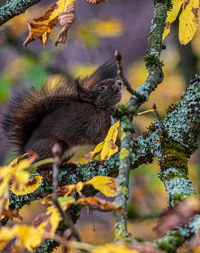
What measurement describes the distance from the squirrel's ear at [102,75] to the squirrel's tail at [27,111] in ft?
1.25

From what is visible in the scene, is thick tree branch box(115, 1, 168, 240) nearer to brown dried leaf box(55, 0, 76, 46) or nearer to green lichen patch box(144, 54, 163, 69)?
green lichen patch box(144, 54, 163, 69)

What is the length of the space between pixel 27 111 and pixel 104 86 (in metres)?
0.81

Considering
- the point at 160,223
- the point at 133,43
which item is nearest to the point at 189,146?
the point at 160,223

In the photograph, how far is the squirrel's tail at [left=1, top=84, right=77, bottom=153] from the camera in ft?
10.8

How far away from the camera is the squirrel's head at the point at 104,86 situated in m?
3.59

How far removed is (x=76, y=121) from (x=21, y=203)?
135 centimetres

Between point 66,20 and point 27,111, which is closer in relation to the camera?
point 66,20

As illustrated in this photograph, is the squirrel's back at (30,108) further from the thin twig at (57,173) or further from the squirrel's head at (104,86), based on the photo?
the thin twig at (57,173)

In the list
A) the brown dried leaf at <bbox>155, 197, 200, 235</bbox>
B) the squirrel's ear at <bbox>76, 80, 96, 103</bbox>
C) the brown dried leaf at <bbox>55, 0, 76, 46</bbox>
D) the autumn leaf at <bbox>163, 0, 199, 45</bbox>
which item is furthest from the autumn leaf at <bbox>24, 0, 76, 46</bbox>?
the squirrel's ear at <bbox>76, 80, 96, 103</bbox>

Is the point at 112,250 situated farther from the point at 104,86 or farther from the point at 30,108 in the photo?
the point at 104,86

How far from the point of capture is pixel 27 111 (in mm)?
3266

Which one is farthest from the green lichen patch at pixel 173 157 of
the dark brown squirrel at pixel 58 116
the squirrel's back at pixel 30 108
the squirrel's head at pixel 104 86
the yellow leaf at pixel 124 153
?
the squirrel's head at pixel 104 86

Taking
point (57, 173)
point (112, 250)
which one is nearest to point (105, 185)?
point (57, 173)

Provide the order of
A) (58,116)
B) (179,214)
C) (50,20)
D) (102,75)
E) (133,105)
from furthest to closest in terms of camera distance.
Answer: (102,75), (58,116), (50,20), (133,105), (179,214)
